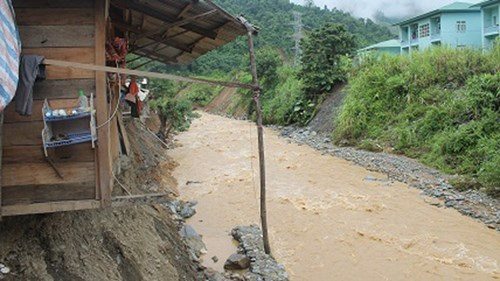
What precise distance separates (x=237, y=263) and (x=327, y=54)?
14.8 m

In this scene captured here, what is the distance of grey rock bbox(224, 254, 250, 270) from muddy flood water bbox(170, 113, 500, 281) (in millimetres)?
265

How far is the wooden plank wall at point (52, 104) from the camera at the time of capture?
338 centimetres

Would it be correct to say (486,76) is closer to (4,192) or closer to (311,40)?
(311,40)

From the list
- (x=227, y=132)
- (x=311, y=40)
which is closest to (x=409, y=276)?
(x=311, y=40)

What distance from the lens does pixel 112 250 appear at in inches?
175

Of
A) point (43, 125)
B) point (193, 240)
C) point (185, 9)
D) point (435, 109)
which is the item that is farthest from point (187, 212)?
point (435, 109)

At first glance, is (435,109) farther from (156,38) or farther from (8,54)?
(8,54)

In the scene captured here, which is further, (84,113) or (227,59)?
(227,59)

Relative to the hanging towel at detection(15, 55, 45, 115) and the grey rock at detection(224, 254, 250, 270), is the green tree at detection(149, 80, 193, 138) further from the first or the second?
the hanging towel at detection(15, 55, 45, 115)

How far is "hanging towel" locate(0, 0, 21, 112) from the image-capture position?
2.71m

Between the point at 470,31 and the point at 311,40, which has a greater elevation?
the point at 470,31

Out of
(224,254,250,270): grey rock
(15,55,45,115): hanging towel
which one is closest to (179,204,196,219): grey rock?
(224,254,250,270): grey rock

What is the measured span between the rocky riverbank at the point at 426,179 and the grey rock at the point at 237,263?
453 cm

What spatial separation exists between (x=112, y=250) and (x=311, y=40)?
16.2 m
